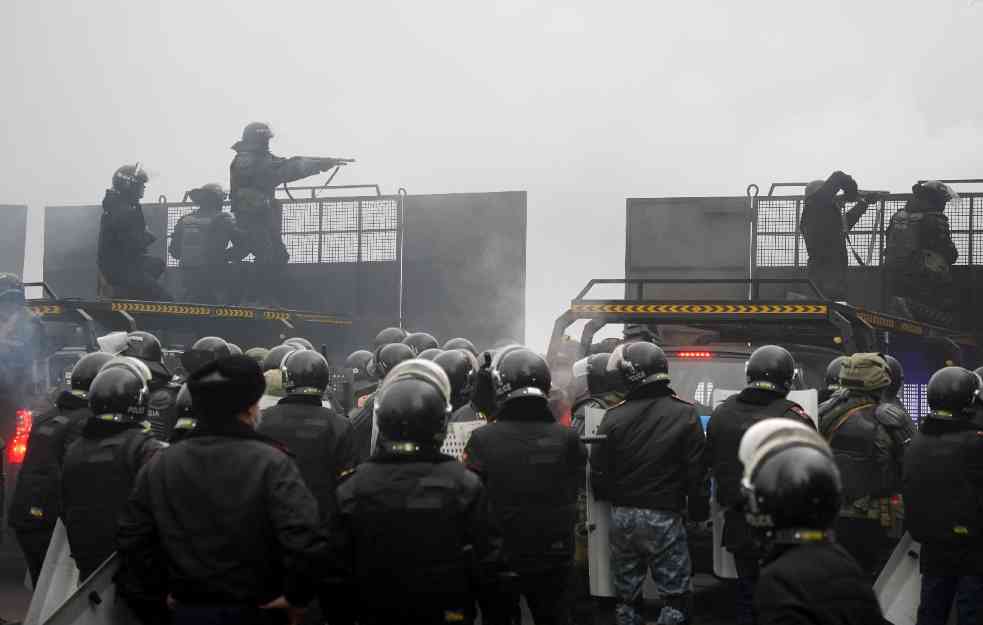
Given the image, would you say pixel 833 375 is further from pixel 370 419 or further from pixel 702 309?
pixel 370 419

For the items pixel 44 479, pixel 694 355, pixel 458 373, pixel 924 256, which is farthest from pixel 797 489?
pixel 924 256

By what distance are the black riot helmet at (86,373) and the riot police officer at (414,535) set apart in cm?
338

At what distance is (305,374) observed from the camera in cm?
767

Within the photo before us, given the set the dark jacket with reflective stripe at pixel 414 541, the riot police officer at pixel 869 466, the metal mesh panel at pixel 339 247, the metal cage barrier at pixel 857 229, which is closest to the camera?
the dark jacket with reflective stripe at pixel 414 541

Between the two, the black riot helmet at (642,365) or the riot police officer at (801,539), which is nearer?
the riot police officer at (801,539)

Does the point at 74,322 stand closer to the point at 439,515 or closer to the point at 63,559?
the point at 63,559

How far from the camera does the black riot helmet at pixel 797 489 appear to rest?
366 centimetres

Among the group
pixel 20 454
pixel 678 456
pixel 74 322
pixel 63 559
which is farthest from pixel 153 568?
pixel 74 322

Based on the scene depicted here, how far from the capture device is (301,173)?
17.5 meters

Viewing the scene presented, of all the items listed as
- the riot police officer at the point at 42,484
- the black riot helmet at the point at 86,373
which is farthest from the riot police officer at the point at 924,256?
the riot police officer at the point at 42,484

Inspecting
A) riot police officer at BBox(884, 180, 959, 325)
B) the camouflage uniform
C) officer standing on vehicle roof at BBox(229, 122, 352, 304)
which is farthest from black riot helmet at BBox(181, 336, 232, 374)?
riot police officer at BBox(884, 180, 959, 325)

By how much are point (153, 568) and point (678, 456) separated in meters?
3.76

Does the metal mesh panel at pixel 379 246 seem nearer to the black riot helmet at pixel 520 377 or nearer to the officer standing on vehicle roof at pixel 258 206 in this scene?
the officer standing on vehicle roof at pixel 258 206

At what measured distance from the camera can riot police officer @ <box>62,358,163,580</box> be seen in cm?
640
